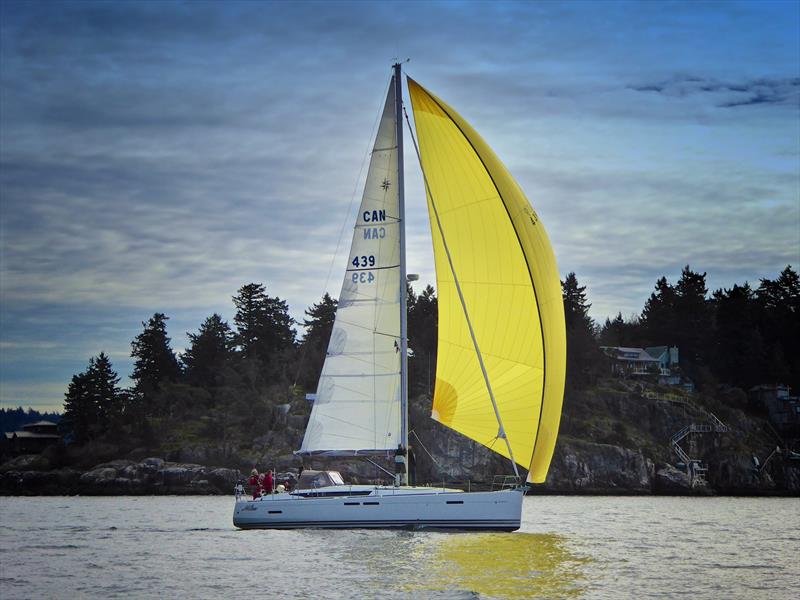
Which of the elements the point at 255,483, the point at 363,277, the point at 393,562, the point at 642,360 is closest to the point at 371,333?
the point at 363,277

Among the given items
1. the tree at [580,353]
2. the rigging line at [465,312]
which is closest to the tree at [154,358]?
the tree at [580,353]

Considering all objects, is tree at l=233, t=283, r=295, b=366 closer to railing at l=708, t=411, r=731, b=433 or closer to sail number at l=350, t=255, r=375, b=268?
railing at l=708, t=411, r=731, b=433

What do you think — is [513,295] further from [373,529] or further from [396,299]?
[373,529]

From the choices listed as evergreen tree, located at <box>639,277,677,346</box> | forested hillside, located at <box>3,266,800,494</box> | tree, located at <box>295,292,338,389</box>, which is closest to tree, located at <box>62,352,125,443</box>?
forested hillside, located at <box>3,266,800,494</box>

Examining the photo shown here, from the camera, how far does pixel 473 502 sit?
3044 centimetres

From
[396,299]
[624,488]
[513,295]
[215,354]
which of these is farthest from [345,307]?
[215,354]

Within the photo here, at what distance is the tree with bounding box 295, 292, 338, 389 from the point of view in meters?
103

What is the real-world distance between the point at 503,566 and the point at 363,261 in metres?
12.4

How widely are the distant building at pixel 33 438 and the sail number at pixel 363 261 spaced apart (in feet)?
266

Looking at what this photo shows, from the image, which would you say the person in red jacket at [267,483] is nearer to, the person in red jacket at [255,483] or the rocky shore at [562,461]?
the person in red jacket at [255,483]

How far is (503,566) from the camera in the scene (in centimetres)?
2647

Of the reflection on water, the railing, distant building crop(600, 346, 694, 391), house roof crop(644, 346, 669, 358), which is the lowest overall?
the reflection on water

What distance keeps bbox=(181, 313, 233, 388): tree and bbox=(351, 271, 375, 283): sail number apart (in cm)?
7428

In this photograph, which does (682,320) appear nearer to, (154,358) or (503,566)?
(154,358)
